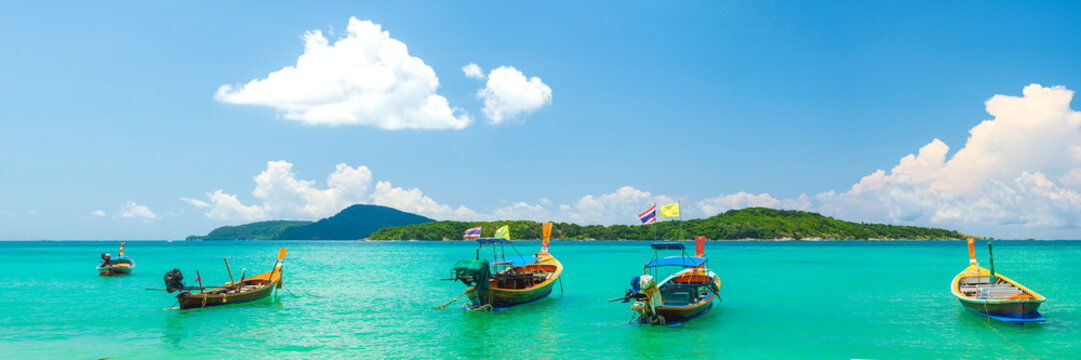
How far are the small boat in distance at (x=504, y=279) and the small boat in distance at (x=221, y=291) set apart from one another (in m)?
12.6

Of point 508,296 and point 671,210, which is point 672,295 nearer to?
point 671,210

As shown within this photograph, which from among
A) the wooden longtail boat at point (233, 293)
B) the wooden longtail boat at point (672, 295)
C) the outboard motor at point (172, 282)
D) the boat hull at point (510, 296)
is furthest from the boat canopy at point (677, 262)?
the outboard motor at point (172, 282)

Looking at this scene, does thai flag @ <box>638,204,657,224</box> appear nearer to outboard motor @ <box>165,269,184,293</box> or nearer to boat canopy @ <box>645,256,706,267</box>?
boat canopy @ <box>645,256,706,267</box>

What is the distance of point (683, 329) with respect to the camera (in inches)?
1060

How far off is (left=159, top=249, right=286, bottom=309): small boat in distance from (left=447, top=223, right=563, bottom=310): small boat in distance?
12626 mm

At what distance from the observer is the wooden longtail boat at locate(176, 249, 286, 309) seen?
3438 cm

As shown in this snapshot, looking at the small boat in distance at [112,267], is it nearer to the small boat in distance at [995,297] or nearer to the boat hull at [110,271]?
the boat hull at [110,271]

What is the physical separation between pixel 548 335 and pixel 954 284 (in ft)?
73.6

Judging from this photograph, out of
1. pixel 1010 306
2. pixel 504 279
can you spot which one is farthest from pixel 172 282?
pixel 1010 306

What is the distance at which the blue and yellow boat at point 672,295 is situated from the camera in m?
26.8

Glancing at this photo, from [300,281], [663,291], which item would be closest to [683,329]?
[663,291]

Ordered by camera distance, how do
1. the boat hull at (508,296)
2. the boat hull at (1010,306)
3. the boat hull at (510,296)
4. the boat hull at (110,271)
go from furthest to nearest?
the boat hull at (110,271)
the boat hull at (510,296)
the boat hull at (508,296)
the boat hull at (1010,306)

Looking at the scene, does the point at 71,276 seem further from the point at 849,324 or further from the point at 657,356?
the point at 849,324

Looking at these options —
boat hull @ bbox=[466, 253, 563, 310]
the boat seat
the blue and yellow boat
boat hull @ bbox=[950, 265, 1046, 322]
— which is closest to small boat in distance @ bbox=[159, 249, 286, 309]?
boat hull @ bbox=[466, 253, 563, 310]
